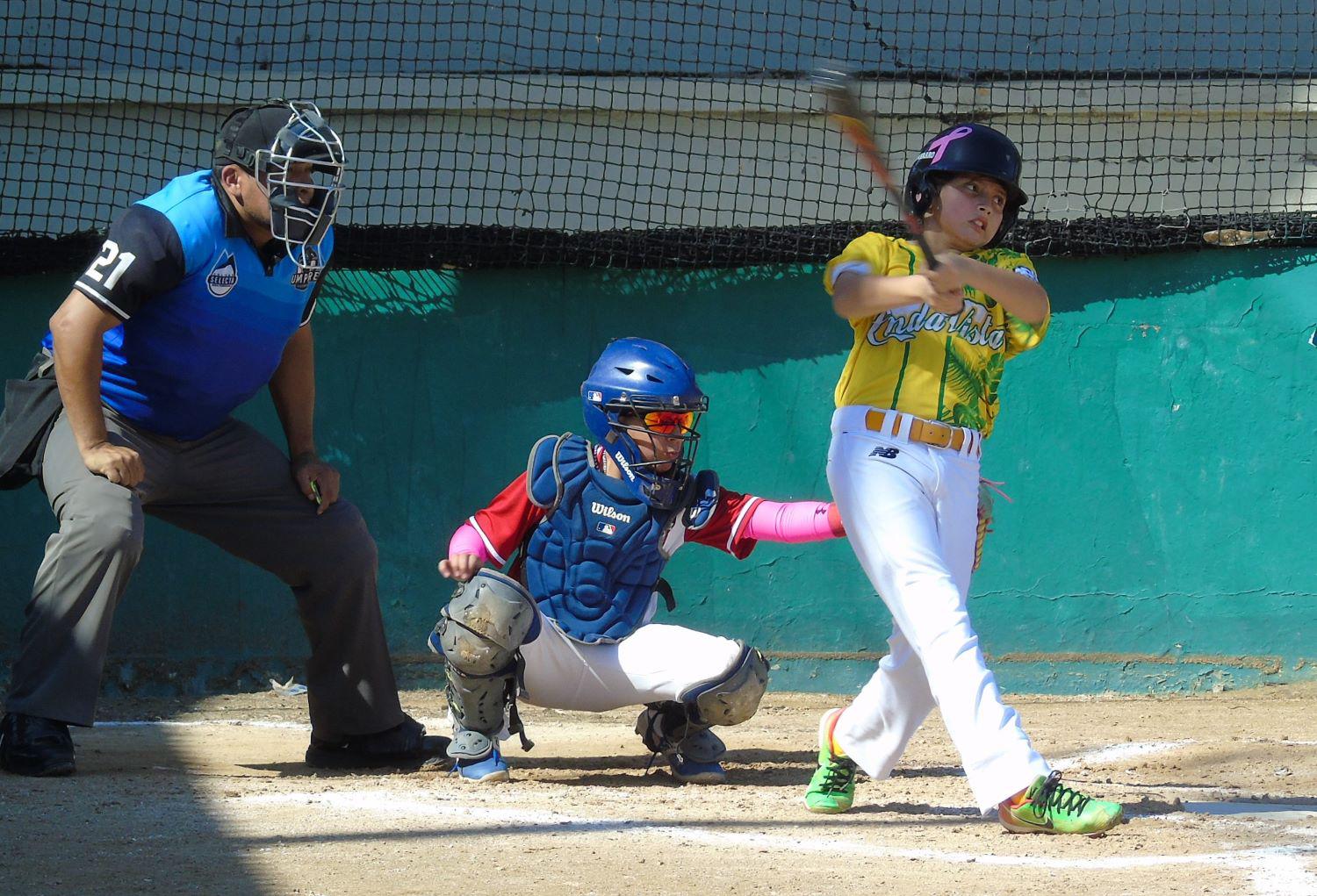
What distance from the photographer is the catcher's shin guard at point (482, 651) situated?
4.10 metres

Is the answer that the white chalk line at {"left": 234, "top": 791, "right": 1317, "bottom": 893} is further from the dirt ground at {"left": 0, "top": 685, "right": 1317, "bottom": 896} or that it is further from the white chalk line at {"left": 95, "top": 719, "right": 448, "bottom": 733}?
the white chalk line at {"left": 95, "top": 719, "right": 448, "bottom": 733}

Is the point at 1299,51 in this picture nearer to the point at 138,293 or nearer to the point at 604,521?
the point at 604,521

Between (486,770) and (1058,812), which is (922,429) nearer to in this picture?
(1058,812)

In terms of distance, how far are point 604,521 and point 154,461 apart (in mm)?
1267

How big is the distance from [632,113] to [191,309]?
2814 millimetres

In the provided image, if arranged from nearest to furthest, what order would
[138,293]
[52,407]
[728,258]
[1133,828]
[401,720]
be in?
[1133,828], [138,293], [52,407], [401,720], [728,258]

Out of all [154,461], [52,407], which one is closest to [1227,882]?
[154,461]

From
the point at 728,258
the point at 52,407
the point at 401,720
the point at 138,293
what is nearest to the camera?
the point at 138,293

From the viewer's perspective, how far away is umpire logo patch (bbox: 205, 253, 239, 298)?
4168 millimetres

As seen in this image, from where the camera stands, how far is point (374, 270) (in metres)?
6.15

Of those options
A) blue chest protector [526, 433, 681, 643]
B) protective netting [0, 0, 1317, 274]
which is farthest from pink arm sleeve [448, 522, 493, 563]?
protective netting [0, 0, 1317, 274]

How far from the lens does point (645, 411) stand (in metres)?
4.18

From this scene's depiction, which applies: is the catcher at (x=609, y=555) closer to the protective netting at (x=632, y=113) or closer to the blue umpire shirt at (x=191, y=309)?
the blue umpire shirt at (x=191, y=309)

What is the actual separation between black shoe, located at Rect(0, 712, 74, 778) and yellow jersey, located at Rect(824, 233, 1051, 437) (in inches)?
88.9
